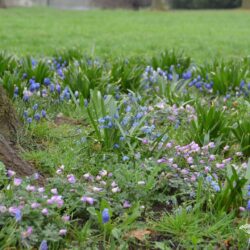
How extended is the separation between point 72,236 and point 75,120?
1781 millimetres

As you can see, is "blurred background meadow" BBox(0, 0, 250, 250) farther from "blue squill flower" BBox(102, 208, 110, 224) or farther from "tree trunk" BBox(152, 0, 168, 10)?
"tree trunk" BBox(152, 0, 168, 10)

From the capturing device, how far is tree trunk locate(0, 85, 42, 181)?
2566mm

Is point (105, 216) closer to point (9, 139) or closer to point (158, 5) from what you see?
point (9, 139)

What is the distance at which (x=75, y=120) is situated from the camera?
397cm

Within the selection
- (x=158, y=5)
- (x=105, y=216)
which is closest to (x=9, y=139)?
(x=105, y=216)

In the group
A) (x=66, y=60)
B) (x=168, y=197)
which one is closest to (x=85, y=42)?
(x=66, y=60)

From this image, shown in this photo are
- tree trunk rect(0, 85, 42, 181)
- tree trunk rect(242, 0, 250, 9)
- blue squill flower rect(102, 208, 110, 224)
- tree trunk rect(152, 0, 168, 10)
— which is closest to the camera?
blue squill flower rect(102, 208, 110, 224)

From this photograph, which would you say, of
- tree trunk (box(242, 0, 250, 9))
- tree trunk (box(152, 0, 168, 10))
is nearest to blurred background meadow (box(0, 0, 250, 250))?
tree trunk (box(152, 0, 168, 10))

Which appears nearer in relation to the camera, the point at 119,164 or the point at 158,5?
the point at 119,164

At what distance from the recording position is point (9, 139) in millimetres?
3047

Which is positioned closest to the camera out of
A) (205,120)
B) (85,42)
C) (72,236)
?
(72,236)

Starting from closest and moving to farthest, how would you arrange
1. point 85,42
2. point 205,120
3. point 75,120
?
1. point 205,120
2. point 75,120
3. point 85,42

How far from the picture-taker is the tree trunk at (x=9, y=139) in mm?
2566

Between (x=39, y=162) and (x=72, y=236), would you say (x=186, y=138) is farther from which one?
(x=72, y=236)
